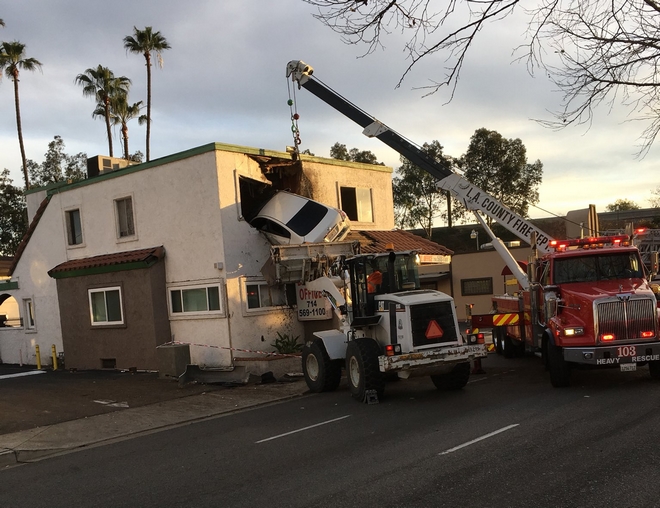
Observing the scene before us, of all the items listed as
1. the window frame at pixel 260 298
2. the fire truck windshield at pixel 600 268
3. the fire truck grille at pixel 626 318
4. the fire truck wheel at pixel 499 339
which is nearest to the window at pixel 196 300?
the window frame at pixel 260 298

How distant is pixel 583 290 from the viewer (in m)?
12.7

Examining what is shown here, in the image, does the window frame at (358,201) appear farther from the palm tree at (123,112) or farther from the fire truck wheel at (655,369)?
the palm tree at (123,112)

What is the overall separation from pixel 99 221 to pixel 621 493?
1836cm

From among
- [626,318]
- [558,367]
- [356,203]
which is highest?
[356,203]

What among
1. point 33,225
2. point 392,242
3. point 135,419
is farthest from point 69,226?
point 135,419

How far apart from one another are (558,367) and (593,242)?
3265mm

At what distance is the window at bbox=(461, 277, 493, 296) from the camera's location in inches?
1378

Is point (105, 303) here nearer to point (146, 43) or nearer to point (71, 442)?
point (71, 442)

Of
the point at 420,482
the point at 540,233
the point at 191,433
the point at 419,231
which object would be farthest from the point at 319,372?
the point at 419,231

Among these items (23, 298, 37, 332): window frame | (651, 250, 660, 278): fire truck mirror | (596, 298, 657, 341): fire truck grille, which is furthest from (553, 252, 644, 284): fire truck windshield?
(23, 298, 37, 332): window frame

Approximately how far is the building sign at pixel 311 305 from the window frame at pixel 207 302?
7.99 ft

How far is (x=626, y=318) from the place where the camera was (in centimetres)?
1188

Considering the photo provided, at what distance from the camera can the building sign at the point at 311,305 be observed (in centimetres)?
1895

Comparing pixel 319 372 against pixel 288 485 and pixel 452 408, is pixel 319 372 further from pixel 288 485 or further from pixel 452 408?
pixel 288 485
